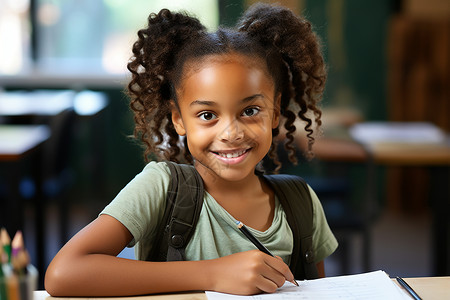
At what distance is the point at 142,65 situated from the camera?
1.22 metres

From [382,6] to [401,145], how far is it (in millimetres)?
2064

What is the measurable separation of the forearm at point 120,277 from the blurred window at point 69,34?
4043 millimetres

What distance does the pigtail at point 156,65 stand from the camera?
1187 mm

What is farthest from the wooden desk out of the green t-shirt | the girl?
the green t-shirt

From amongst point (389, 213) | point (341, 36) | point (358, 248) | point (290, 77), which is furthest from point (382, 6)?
point (290, 77)

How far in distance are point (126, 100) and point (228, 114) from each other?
12.6 feet

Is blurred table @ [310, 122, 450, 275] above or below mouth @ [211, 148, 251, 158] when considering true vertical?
below

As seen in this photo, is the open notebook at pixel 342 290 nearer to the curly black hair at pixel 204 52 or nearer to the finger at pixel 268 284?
the finger at pixel 268 284

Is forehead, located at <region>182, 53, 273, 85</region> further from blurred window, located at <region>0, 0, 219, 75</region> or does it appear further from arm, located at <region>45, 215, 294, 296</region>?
blurred window, located at <region>0, 0, 219, 75</region>

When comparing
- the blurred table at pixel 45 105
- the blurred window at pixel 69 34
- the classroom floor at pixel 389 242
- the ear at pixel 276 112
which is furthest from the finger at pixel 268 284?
the blurred window at pixel 69 34

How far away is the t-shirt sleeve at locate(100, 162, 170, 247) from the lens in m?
1.07

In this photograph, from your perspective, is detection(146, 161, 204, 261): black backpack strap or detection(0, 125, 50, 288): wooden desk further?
detection(0, 125, 50, 288): wooden desk

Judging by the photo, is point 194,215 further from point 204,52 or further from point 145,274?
point 204,52

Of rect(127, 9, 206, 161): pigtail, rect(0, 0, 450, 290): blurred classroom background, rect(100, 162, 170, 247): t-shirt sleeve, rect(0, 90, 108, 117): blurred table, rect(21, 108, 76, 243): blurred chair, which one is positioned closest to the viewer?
rect(100, 162, 170, 247): t-shirt sleeve
